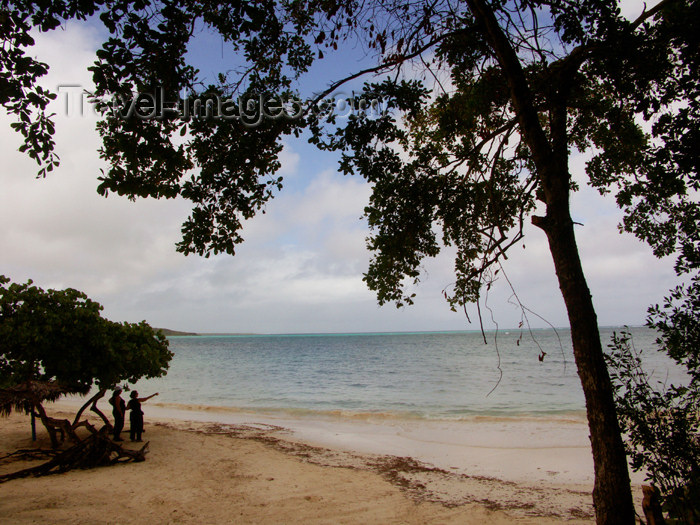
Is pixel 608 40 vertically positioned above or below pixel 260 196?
above

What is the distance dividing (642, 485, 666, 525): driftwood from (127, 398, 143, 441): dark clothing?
36.2ft

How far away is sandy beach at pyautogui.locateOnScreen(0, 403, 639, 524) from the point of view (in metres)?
6.99

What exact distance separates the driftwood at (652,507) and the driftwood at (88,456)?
9.91m

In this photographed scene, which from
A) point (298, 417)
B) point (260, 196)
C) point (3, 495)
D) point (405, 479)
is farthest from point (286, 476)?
point (298, 417)

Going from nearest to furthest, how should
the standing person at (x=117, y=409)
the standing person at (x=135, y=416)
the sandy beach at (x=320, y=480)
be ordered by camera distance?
the sandy beach at (x=320, y=480) → the standing person at (x=135, y=416) → the standing person at (x=117, y=409)

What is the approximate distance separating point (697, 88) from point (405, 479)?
8.38 metres

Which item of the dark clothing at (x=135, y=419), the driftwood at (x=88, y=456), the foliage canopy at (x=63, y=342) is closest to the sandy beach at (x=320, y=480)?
the driftwood at (x=88, y=456)

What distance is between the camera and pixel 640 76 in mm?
4953

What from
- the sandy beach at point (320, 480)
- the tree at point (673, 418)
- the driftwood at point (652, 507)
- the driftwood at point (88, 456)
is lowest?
the sandy beach at point (320, 480)

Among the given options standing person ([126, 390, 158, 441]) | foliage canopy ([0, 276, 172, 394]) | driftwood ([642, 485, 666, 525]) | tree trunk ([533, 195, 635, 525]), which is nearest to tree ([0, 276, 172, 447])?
foliage canopy ([0, 276, 172, 394])

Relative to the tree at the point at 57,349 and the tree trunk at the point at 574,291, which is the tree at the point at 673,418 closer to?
the tree trunk at the point at 574,291

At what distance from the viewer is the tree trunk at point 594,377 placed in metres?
3.97

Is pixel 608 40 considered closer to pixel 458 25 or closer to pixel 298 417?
pixel 458 25

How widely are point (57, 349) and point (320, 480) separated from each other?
21.3 ft
